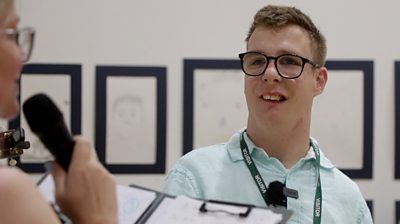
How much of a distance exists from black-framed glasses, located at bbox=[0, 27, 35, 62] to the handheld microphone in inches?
2.8

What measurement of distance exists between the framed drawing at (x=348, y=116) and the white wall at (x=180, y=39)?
0.16 ft

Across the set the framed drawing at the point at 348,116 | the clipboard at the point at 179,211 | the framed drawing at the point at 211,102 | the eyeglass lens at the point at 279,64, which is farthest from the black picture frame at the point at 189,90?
the clipboard at the point at 179,211

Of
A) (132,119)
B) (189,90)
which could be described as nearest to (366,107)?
(189,90)

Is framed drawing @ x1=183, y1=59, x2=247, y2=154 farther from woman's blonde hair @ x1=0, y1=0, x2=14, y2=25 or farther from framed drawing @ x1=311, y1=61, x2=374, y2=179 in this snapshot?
woman's blonde hair @ x1=0, y1=0, x2=14, y2=25

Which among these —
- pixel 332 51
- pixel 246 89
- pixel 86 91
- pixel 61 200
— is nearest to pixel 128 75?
pixel 86 91

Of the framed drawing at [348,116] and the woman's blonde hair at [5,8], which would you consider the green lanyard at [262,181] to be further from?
the framed drawing at [348,116]

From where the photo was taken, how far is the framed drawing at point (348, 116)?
10.0 feet

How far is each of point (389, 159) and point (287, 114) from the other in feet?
5.17

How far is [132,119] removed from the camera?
3.01 meters

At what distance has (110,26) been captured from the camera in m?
2.98

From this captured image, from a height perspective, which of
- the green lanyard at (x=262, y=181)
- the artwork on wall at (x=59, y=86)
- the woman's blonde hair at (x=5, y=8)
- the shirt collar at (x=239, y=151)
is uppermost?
the woman's blonde hair at (x=5, y=8)

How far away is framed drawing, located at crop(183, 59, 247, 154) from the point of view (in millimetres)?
2998

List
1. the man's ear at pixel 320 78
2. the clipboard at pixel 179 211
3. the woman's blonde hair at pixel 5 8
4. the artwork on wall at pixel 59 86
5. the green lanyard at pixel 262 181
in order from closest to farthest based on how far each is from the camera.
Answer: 1. the woman's blonde hair at pixel 5 8
2. the clipboard at pixel 179 211
3. the green lanyard at pixel 262 181
4. the man's ear at pixel 320 78
5. the artwork on wall at pixel 59 86

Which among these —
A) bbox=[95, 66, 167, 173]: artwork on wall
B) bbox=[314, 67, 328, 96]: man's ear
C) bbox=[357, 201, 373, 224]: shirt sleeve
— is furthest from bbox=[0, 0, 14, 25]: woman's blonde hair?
bbox=[95, 66, 167, 173]: artwork on wall
